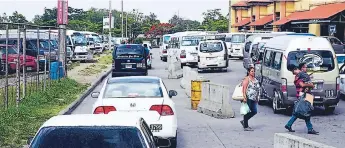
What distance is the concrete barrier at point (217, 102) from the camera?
17.6m

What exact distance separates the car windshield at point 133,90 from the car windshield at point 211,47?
75.2 feet

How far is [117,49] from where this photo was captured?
31344mm

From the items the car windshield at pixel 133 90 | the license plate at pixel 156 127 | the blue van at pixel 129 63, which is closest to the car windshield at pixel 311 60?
the car windshield at pixel 133 90

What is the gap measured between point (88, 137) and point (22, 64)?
1485 cm

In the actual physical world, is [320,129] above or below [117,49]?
below

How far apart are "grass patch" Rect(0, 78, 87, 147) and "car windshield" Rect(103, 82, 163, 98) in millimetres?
2011

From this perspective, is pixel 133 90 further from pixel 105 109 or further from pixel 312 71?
pixel 312 71

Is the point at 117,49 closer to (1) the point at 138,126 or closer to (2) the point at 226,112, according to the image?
(2) the point at 226,112

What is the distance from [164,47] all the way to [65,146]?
46333 millimetres

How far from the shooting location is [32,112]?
683 inches

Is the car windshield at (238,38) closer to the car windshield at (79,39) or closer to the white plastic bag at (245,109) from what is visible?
the car windshield at (79,39)

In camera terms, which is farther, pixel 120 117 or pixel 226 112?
pixel 226 112

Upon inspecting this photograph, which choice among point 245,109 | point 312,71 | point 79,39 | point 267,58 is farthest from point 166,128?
point 79,39

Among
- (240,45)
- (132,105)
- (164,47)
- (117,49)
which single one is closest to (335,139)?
(132,105)
